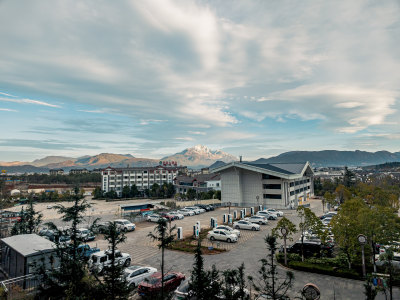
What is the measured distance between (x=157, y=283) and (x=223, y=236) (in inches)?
475

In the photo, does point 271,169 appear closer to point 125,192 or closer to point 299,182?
point 299,182

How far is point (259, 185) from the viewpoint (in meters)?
50.3

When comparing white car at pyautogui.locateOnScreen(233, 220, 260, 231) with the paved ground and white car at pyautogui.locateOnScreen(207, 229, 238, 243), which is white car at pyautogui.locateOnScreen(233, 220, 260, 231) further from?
white car at pyautogui.locateOnScreen(207, 229, 238, 243)

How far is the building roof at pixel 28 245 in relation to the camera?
13.9m

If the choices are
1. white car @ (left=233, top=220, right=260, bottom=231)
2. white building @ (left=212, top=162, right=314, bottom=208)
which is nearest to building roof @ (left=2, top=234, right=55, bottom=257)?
white car @ (left=233, top=220, right=260, bottom=231)

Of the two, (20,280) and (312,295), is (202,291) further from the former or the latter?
(20,280)

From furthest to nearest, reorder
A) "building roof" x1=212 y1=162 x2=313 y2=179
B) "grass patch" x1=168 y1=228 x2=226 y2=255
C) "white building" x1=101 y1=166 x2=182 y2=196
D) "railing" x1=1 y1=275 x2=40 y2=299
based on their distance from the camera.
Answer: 1. "white building" x1=101 y1=166 x2=182 y2=196
2. "building roof" x1=212 y1=162 x2=313 y2=179
3. "grass patch" x1=168 y1=228 x2=226 y2=255
4. "railing" x1=1 y1=275 x2=40 y2=299

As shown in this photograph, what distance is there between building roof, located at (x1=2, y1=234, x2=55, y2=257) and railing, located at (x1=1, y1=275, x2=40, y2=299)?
149 cm

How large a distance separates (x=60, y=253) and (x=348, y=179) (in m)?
75.7

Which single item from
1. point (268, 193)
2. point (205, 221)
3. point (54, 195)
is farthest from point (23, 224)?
point (54, 195)

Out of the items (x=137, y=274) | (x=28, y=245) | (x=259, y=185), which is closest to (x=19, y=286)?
(x=28, y=245)

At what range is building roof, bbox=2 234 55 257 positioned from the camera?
13863mm

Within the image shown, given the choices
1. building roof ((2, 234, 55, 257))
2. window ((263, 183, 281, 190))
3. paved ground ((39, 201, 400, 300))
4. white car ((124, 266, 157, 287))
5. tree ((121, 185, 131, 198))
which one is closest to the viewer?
building roof ((2, 234, 55, 257))

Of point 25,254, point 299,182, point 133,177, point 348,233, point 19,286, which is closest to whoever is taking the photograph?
point 19,286
